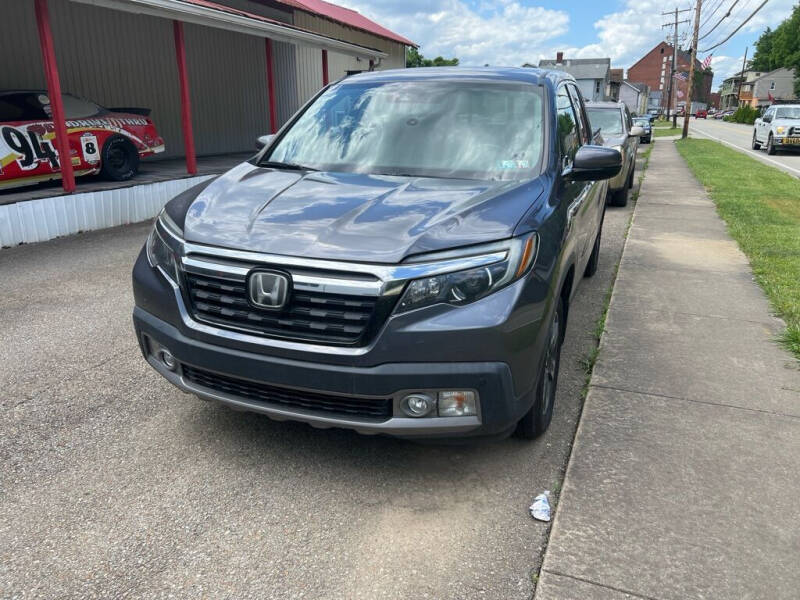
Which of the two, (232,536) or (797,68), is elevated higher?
(797,68)

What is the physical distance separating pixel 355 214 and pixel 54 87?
311 inches

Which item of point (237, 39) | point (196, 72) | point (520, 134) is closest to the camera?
point (520, 134)

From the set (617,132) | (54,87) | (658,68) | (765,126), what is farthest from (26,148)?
(658,68)

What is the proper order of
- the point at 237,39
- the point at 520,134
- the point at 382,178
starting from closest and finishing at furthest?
the point at 382,178
the point at 520,134
the point at 237,39

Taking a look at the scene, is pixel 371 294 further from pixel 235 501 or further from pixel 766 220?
pixel 766 220

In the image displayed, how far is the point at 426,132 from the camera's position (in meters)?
3.69

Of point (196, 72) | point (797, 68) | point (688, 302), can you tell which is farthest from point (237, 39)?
point (797, 68)

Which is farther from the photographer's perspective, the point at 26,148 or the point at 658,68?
the point at 658,68

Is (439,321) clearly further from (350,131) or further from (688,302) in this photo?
(688,302)

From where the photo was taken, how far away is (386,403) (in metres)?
2.57

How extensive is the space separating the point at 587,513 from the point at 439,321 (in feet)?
3.49

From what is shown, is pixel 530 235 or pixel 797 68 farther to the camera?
pixel 797 68

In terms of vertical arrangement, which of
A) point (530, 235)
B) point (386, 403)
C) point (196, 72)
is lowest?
point (386, 403)

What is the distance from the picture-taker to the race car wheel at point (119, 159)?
1086cm
